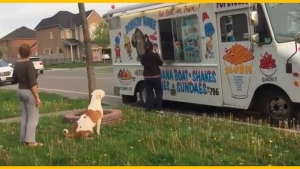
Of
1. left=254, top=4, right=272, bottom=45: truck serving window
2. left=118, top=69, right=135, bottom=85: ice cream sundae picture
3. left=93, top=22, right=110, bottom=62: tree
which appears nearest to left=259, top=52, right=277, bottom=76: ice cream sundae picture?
left=254, top=4, right=272, bottom=45: truck serving window

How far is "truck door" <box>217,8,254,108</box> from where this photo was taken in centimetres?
963

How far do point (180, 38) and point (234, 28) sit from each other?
1854 mm

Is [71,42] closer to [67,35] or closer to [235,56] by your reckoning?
[67,35]

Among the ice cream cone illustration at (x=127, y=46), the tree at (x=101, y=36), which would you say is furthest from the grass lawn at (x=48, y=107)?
the tree at (x=101, y=36)

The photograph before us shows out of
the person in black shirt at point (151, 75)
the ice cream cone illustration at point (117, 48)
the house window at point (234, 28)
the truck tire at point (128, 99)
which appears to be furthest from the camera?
the truck tire at point (128, 99)

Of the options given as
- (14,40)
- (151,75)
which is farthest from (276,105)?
(14,40)

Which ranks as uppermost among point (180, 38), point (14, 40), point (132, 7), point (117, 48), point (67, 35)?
point (14, 40)

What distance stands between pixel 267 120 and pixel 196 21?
286cm

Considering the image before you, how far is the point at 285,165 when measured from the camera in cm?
606

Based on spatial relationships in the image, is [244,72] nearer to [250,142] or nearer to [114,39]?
[250,142]

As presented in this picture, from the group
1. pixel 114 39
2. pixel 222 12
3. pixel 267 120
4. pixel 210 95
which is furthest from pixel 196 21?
pixel 114 39

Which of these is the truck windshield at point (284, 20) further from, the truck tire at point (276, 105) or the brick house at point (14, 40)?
the brick house at point (14, 40)

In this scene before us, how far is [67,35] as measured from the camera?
7962 cm

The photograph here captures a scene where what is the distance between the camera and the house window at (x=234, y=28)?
379 inches
